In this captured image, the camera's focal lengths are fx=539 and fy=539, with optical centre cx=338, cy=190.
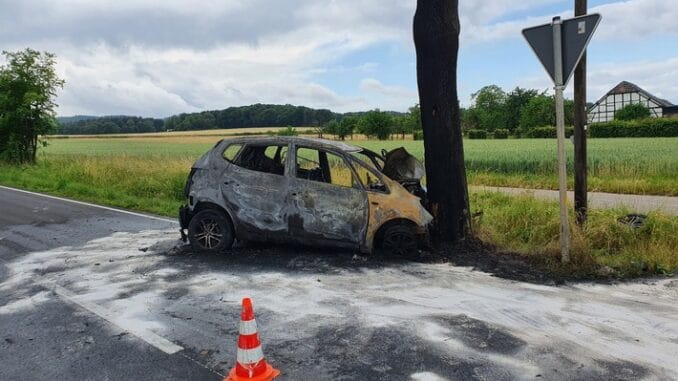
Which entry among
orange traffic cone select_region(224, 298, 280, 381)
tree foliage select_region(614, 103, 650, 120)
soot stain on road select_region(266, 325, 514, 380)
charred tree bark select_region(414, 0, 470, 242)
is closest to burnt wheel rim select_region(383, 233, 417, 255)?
charred tree bark select_region(414, 0, 470, 242)

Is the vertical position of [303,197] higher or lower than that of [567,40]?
lower

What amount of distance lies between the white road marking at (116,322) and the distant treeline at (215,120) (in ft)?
165

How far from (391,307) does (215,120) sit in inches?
2781

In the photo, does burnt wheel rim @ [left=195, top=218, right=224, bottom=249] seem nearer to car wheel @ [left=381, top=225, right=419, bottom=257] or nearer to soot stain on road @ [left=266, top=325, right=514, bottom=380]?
car wheel @ [left=381, top=225, right=419, bottom=257]

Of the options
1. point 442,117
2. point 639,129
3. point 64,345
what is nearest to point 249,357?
point 64,345

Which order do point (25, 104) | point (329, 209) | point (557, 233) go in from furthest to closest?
point (25, 104), point (557, 233), point (329, 209)

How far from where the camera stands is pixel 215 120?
72.8 metres

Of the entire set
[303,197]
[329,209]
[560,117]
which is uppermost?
[560,117]

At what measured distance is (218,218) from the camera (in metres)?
7.45

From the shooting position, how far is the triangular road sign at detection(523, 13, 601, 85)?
5.99 m

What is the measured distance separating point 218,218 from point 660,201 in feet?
34.2

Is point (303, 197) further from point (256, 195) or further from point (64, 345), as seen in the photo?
point (64, 345)

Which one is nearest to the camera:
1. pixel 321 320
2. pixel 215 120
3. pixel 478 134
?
pixel 321 320

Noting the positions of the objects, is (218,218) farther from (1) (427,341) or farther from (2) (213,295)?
(1) (427,341)
